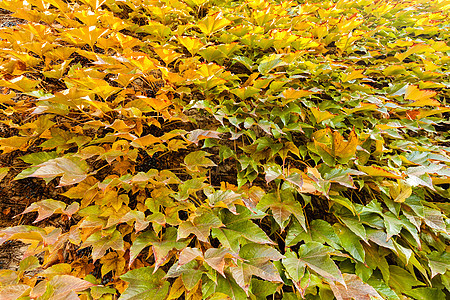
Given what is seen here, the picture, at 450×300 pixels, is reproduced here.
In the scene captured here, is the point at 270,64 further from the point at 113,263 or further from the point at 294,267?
the point at 113,263

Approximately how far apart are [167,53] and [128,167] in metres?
0.68

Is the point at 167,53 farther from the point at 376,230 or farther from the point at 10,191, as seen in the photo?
the point at 376,230

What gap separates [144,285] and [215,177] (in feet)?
1.93

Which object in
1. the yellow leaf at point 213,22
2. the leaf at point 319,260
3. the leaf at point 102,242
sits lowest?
the leaf at point 319,260

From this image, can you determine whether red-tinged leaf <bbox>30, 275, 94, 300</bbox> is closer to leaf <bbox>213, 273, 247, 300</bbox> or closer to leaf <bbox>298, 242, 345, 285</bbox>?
leaf <bbox>213, 273, 247, 300</bbox>

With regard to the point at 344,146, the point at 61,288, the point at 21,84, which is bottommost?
the point at 61,288

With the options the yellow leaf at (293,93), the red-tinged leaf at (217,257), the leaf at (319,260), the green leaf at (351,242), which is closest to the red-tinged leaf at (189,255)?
the red-tinged leaf at (217,257)

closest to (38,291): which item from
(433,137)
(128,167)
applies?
(128,167)

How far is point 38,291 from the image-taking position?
2.31 ft

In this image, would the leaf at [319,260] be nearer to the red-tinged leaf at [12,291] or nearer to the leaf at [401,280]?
the leaf at [401,280]

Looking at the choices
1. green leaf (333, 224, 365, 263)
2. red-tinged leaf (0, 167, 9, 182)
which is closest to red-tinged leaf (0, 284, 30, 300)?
red-tinged leaf (0, 167, 9, 182)

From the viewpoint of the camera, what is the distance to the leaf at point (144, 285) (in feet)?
2.43

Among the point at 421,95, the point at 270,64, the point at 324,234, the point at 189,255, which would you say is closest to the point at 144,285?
the point at 189,255

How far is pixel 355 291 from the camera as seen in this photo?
0.78 meters
